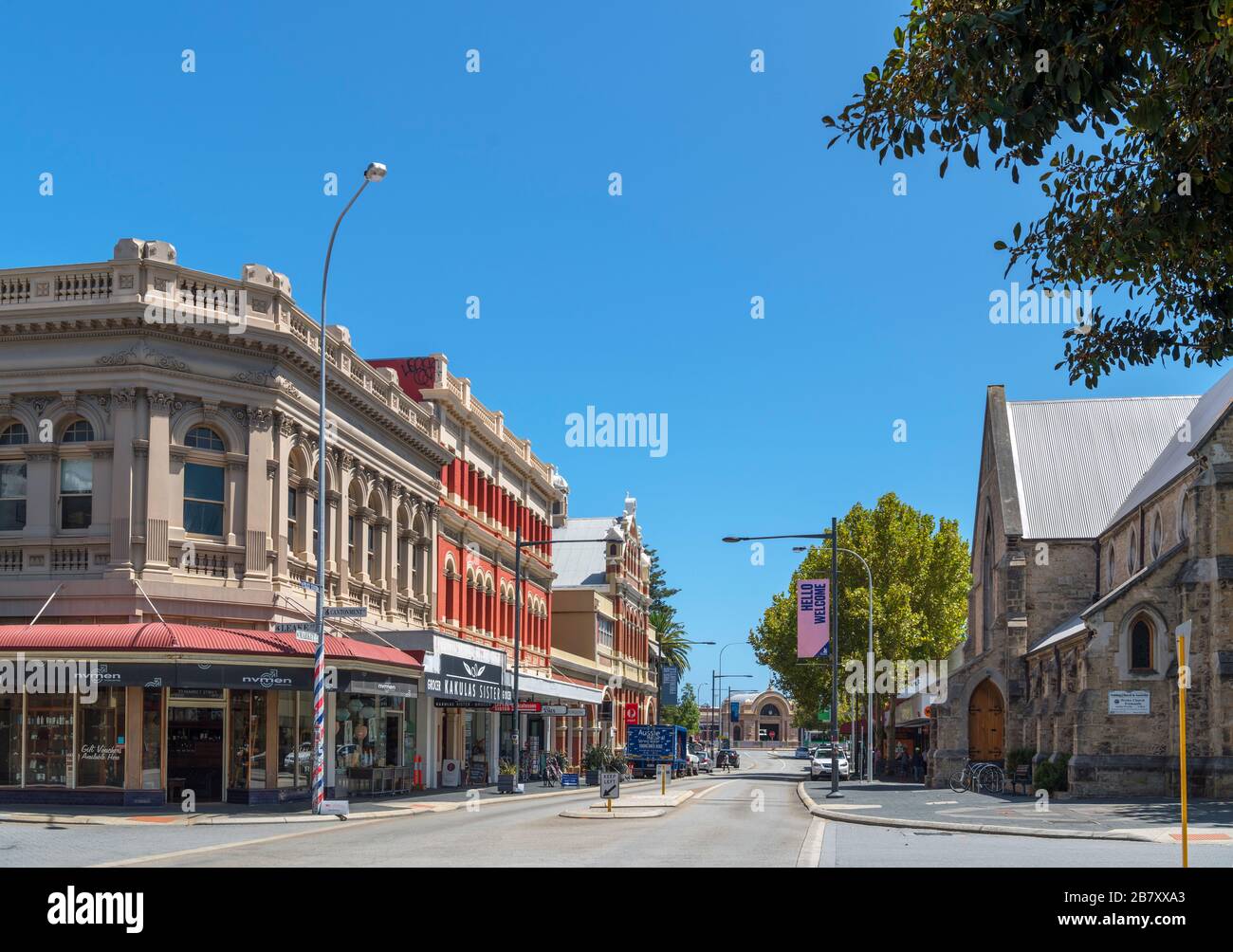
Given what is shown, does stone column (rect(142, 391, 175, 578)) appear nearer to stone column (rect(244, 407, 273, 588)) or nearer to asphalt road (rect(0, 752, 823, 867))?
stone column (rect(244, 407, 273, 588))

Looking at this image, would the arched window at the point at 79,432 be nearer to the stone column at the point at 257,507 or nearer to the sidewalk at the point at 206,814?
the stone column at the point at 257,507

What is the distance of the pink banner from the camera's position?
158 ft

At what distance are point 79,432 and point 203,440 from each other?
2.80 m

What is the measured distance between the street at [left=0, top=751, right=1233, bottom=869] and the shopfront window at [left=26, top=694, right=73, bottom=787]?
181 inches

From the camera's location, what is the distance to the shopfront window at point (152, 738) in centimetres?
2939

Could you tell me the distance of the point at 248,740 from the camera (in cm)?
3083

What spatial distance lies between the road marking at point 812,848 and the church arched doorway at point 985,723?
21743 mm

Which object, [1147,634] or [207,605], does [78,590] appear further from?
[1147,634]

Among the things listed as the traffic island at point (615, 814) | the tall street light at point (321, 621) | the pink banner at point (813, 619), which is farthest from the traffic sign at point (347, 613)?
the pink banner at point (813, 619)

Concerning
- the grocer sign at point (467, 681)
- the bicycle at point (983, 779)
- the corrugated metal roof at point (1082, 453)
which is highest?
the corrugated metal roof at point (1082, 453)

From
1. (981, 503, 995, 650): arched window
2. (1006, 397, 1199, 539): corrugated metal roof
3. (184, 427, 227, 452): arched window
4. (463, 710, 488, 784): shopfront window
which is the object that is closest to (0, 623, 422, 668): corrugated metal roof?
(184, 427, 227, 452): arched window

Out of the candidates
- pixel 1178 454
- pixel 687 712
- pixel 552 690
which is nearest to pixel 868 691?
pixel 552 690

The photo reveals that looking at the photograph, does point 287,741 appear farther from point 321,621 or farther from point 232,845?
point 232,845

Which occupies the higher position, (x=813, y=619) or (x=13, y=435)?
(x=13, y=435)
